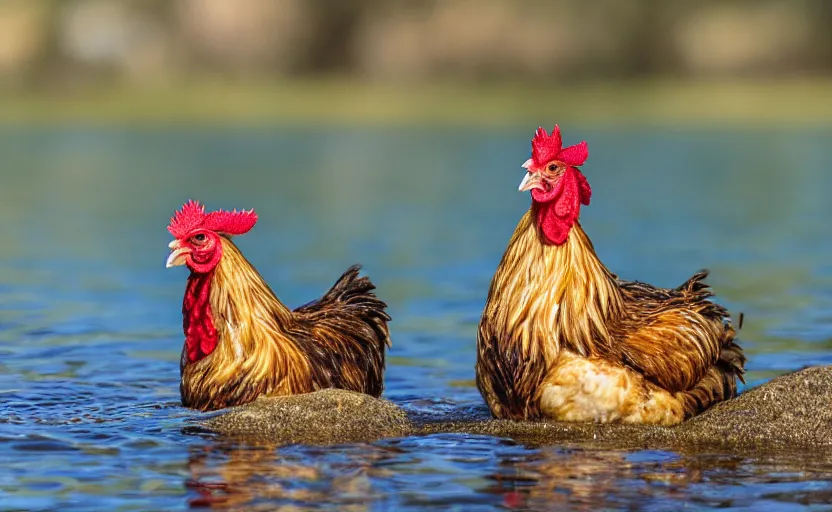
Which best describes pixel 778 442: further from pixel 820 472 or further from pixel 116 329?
pixel 116 329

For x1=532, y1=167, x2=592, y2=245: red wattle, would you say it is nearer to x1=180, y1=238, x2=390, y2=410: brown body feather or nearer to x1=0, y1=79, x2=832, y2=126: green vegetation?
x1=180, y1=238, x2=390, y2=410: brown body feather

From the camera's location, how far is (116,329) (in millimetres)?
12859

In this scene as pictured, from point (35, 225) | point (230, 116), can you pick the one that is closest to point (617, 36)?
point (230, 116)

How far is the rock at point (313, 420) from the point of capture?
8.73m

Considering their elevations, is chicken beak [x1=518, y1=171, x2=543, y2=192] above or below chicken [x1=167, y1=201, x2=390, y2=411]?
above

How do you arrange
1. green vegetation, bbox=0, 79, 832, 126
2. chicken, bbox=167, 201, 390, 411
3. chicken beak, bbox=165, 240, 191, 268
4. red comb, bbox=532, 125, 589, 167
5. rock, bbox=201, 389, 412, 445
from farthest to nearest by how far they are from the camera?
green vegetation, bbox=0, 79, 832, 126 → chicken, bbox=167, 201, 390, 411 → chicken beak, bbox=165, 240, 191, 268 → red comb, bbox=532, 125, 589, 167 → rock, bbox=201, 389, 412, 445

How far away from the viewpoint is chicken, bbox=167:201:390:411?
9219 millimetres

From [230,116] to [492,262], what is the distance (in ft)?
75.5

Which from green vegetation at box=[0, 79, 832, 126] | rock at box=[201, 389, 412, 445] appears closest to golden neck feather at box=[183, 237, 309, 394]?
rock at box=[201, 389, 412, 445]

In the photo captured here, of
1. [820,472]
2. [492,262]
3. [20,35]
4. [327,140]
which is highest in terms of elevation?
[20,35]

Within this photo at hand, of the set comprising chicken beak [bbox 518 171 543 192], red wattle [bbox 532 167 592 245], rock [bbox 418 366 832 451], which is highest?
chicken beak [bbox 518 171 543 192]

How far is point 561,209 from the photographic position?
8.91 m

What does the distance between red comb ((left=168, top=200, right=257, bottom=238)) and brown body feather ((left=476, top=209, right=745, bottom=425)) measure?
4.98 ft

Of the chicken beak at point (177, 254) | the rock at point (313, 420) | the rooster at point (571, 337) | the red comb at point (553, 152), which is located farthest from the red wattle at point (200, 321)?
the red comb at point (553, 152)
